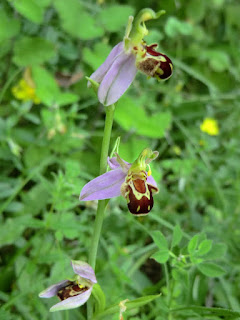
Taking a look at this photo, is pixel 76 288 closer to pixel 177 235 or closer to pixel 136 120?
pixel 177 235

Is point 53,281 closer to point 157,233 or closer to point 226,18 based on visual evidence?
point 157,233

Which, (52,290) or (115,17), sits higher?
(115,17)

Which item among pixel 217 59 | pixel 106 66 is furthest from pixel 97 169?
pixel 217 59

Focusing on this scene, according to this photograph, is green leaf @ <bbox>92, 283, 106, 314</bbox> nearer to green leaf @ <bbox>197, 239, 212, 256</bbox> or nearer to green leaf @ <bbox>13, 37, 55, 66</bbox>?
green leaf @ <bbox>197, 239, 212, 256</bbox>

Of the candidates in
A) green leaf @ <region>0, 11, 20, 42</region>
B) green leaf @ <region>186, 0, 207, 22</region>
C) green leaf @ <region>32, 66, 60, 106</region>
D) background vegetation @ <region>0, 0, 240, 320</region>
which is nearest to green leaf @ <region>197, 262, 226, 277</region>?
background vegetation @ <region>0, 0, 240, 320</region>

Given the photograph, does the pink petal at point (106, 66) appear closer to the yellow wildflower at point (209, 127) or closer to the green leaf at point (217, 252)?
the green leaf at point (217, 252)

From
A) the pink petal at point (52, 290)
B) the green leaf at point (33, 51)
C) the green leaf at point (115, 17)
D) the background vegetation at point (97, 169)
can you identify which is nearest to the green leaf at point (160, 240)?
the background vegetation at point (97, 169)

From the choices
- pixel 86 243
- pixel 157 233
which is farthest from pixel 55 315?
pixel 157 233
